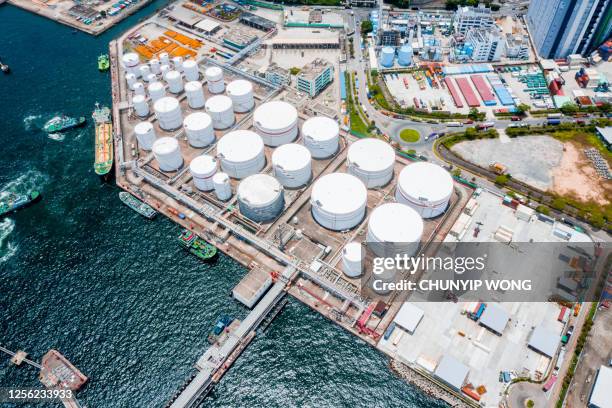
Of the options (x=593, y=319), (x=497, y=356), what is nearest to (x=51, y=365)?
(x=497, y=356)

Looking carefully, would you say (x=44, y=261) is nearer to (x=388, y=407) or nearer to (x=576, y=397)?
(x=388, y=407)

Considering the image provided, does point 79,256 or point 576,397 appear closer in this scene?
point 576,397

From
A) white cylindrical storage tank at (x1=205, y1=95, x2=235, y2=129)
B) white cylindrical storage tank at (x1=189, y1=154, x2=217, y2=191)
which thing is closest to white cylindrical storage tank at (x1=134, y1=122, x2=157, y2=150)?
white cylindrical storage tank at (x1=205, y1=95, x2=235, y2=129)

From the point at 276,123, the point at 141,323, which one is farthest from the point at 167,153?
the point at 141,323

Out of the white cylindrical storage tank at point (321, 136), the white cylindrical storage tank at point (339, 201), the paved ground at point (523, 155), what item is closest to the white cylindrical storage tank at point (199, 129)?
the white cylindrical storage tank at point (321, 136)

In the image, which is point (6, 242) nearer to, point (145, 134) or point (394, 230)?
point (145, 134)

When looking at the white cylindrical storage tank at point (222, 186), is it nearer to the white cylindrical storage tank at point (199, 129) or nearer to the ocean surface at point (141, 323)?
the ocean surface at point (141, 323)

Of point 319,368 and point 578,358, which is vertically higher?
point 578,358

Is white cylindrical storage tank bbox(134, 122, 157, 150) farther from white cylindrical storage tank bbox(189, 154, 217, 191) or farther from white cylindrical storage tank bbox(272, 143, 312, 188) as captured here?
white cylindrical storage tank bbox(272, 143, 312, 188)
